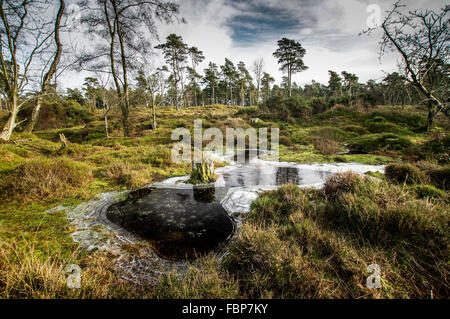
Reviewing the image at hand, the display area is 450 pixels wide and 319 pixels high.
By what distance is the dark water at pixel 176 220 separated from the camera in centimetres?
303

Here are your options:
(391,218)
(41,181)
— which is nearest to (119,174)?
(41,181)

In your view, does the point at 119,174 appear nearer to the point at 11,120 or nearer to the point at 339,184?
the point at 11,120

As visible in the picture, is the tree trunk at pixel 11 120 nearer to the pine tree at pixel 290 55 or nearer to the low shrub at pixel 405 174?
the low shrub at pixel 405 174

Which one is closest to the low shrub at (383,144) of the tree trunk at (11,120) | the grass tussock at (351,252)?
the grass tussock at (351,252)

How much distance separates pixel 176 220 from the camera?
3861 millimetres

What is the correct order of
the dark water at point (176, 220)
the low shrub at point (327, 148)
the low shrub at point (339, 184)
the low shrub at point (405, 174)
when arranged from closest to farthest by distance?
the dark water at point (176, 220)
the low shrub at point (339, 184)
the low shrub at point (405, 174)
the low shrub at point (327, 148)

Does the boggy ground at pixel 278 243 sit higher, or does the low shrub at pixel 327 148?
the low shrub at pixel 327 148

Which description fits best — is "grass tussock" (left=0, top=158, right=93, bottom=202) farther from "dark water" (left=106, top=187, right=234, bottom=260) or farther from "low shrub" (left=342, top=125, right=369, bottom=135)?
"low shrub" (left=342, top=125, right=369, bottom=135)

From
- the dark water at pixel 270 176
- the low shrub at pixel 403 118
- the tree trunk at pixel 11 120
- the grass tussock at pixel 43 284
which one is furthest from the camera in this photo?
the low shrub at pixel 403 118

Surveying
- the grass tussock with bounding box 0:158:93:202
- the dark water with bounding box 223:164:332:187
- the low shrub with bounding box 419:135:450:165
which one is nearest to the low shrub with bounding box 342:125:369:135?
the low shrub with bounding box 419:135:450:165

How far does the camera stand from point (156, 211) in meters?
4.26

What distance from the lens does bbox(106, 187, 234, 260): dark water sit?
3029 mm

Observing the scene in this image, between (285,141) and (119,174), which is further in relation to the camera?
(285,141)
